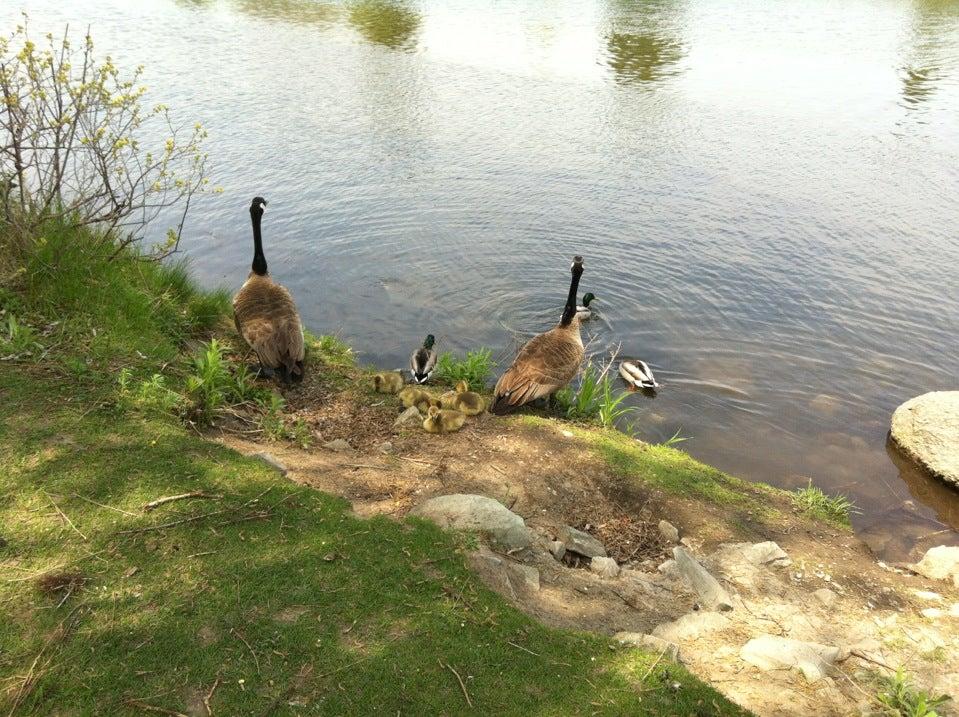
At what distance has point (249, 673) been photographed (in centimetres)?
386

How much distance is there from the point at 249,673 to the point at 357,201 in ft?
48.1

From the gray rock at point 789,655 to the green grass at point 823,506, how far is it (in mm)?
3377

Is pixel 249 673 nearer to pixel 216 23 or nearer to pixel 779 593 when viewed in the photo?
pixel 779 593

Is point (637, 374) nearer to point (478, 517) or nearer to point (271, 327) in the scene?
point (271, 327)

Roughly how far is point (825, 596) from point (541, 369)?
4.38 m

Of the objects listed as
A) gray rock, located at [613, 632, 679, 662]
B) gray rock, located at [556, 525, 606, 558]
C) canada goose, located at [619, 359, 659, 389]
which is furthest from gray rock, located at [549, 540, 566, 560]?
canada goose, located at [619, 359, 659, 389]

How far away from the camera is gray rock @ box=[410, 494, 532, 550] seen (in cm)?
556

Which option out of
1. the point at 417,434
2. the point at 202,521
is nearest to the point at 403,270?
the point at 417,434

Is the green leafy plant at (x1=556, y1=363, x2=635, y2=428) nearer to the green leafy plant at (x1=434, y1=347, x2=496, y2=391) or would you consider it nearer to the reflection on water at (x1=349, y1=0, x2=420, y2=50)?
the green leafy plant at (x1=434, y1=347, x2=496, y2=391)

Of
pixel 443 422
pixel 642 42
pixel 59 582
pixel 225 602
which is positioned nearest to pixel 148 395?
pixel 59 582

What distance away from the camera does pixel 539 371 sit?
366 inches

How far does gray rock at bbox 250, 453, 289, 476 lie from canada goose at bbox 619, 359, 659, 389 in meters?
7.16

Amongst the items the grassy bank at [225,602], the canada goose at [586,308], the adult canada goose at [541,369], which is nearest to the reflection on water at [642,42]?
the canada goose at [586,308]

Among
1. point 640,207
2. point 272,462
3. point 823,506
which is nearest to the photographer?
point 272,462
